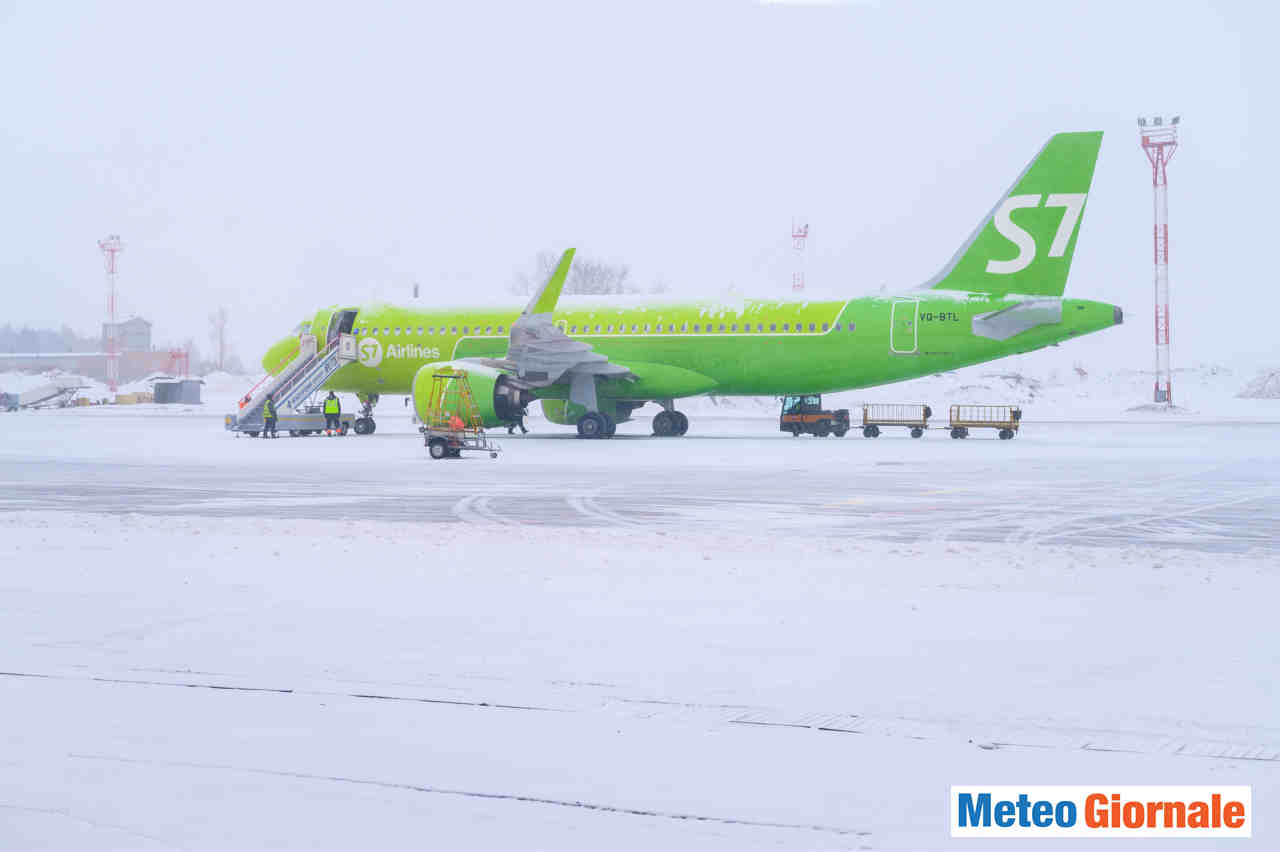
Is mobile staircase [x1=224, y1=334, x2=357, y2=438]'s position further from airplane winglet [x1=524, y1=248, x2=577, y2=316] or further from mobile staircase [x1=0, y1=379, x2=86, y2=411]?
mobile staircase [x1=0, y1=379, x2=86, y2=411]

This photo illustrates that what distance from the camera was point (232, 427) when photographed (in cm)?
4131

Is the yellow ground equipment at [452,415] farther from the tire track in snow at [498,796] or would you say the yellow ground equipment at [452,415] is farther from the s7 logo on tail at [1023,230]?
the tire track in snow at [498,796]

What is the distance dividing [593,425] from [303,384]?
35.1 feet

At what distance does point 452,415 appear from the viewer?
34.0 metres

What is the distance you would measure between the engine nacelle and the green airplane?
5cm

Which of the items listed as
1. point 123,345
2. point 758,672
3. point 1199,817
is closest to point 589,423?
point 758,672

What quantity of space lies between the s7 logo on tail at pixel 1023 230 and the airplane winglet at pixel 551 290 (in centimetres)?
1183

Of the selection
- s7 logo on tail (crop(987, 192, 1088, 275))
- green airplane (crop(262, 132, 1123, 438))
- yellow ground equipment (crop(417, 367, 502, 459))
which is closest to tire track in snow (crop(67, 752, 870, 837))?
yellow ground equipment (crop(417, 367, 502, 459))

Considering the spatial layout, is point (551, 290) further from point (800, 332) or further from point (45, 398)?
point (45, 398)

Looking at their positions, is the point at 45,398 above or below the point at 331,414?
above

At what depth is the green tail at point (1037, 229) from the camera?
120 ft

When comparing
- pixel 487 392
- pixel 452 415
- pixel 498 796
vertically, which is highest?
pixel 487 392

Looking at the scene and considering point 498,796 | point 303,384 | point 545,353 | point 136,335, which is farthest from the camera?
point 136,335

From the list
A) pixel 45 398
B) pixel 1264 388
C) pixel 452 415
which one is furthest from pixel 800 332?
pixel 45 398
